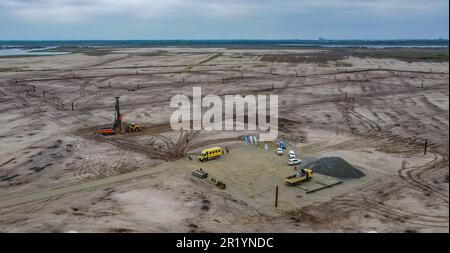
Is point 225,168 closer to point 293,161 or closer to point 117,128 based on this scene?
point 293,161

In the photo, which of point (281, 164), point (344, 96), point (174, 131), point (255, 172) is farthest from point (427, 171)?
point (344, 96)

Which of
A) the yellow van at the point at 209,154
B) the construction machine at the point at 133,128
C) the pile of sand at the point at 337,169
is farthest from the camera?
the construction machine at the point at 133,128

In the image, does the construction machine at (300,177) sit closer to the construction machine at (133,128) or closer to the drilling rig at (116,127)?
the construction machine at (133,128)

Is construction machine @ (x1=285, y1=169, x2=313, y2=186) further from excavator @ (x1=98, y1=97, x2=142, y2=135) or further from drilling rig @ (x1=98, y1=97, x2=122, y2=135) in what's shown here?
drilling rig @ (x1=98, y1=97, x2=122, y2=135)

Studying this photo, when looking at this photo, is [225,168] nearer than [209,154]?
Yes

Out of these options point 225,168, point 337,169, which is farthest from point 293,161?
point 225,168

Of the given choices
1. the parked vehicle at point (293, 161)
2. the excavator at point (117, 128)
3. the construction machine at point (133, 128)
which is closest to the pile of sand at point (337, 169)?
the parked vehicle at point (293, 161)
